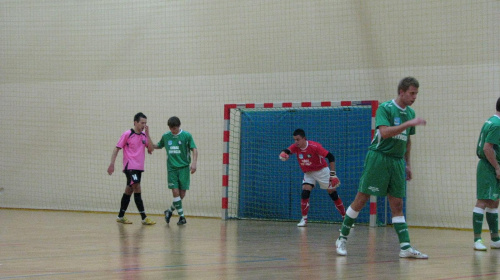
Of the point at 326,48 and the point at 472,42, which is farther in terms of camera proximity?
the point at 326,48

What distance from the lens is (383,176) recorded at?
22.9 feet

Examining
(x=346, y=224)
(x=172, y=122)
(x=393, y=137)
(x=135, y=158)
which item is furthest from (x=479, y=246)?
(x=135, y=158)

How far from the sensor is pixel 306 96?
14.2 metres

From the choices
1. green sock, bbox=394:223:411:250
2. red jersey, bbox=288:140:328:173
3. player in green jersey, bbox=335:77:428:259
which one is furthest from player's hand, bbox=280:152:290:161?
green sock, bbox=394:223:411:250

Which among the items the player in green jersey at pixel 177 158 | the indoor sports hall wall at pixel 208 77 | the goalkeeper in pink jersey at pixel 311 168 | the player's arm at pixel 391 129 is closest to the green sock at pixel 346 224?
the player's arm at pixel 391 129

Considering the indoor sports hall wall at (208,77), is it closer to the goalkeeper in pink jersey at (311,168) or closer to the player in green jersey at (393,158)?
the goalkeeper in pink jersey at (311,168)

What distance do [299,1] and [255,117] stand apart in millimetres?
2600

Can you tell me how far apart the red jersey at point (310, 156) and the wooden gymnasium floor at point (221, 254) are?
1.50 metres

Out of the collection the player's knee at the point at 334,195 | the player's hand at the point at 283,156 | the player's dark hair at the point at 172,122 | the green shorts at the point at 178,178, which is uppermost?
the player's dark hair at the point at 172,122

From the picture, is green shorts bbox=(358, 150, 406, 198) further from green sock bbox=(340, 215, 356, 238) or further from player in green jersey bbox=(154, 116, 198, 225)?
player in green jersey bbox=(154, 116, 198, 225)

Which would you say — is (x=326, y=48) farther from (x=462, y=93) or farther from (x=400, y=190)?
(x=400, y=190)

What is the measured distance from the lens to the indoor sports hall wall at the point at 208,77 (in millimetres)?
12766

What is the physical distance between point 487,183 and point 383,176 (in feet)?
6.06

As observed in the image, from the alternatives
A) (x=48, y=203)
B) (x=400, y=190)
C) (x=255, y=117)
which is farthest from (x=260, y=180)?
(x=400, y=190)
